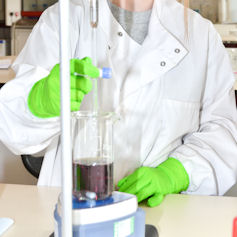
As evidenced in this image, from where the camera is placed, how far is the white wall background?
166 centimetres

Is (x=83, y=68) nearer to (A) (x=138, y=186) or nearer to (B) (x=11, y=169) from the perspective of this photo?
(A) (x=138, y=186)

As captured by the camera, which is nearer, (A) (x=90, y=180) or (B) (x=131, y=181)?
(A) (x=90, y=180)

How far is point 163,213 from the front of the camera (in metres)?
0.91

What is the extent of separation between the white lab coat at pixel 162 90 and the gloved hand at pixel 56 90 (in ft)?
0.70

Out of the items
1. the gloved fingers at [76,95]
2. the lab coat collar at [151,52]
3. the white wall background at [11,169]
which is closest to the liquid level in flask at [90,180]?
the gloved fingers at [76,95]

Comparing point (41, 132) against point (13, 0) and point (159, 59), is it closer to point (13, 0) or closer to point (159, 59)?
point (159, 59)

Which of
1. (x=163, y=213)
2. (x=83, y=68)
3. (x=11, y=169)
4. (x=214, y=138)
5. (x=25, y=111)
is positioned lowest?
(x=11, y=169)

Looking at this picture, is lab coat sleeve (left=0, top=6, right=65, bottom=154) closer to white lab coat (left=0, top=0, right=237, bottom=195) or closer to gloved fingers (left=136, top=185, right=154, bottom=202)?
white lab coat (left=0, top=0, right=237, bottom=195)

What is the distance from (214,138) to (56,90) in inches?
22.8

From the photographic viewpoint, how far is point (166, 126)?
121 cm

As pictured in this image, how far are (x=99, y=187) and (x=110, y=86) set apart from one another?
53 cm

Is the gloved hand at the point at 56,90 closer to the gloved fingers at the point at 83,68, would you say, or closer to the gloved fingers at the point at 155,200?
the gloved fingers at the point at 83,68

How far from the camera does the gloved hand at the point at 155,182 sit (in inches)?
37.9

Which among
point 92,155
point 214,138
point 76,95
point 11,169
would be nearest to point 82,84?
point 76,95
